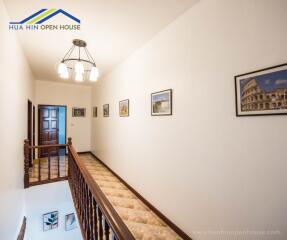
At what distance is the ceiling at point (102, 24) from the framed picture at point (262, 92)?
47.5 inches

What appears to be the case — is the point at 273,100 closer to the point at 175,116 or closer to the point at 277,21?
the point at 277,21

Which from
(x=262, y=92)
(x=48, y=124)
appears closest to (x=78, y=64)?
(x=262, y=92)

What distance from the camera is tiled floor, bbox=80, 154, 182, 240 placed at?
6.86 feet

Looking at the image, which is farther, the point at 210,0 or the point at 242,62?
the point at 210,0

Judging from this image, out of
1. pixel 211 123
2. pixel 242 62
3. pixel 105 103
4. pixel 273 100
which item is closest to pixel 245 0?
pixel 242 62

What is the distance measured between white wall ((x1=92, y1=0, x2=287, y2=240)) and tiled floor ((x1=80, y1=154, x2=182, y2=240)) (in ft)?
0.66

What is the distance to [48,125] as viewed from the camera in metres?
5.82

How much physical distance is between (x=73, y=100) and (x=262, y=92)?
6234mm

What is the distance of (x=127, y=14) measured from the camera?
205cm

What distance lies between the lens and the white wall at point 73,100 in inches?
225

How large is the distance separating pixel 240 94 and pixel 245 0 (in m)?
0.85

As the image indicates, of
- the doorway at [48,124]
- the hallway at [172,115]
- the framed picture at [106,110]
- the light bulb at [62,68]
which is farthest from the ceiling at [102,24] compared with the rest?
the doorway at [48,124]

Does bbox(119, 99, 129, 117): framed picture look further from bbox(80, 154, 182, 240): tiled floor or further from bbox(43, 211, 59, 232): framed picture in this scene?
bbox(43, 211, 59, 232): framed picture

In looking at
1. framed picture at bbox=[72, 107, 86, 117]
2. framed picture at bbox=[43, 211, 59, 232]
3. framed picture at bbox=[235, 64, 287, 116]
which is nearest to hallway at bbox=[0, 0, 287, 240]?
framed picture at bbox=[235, 64, 287, 116]
